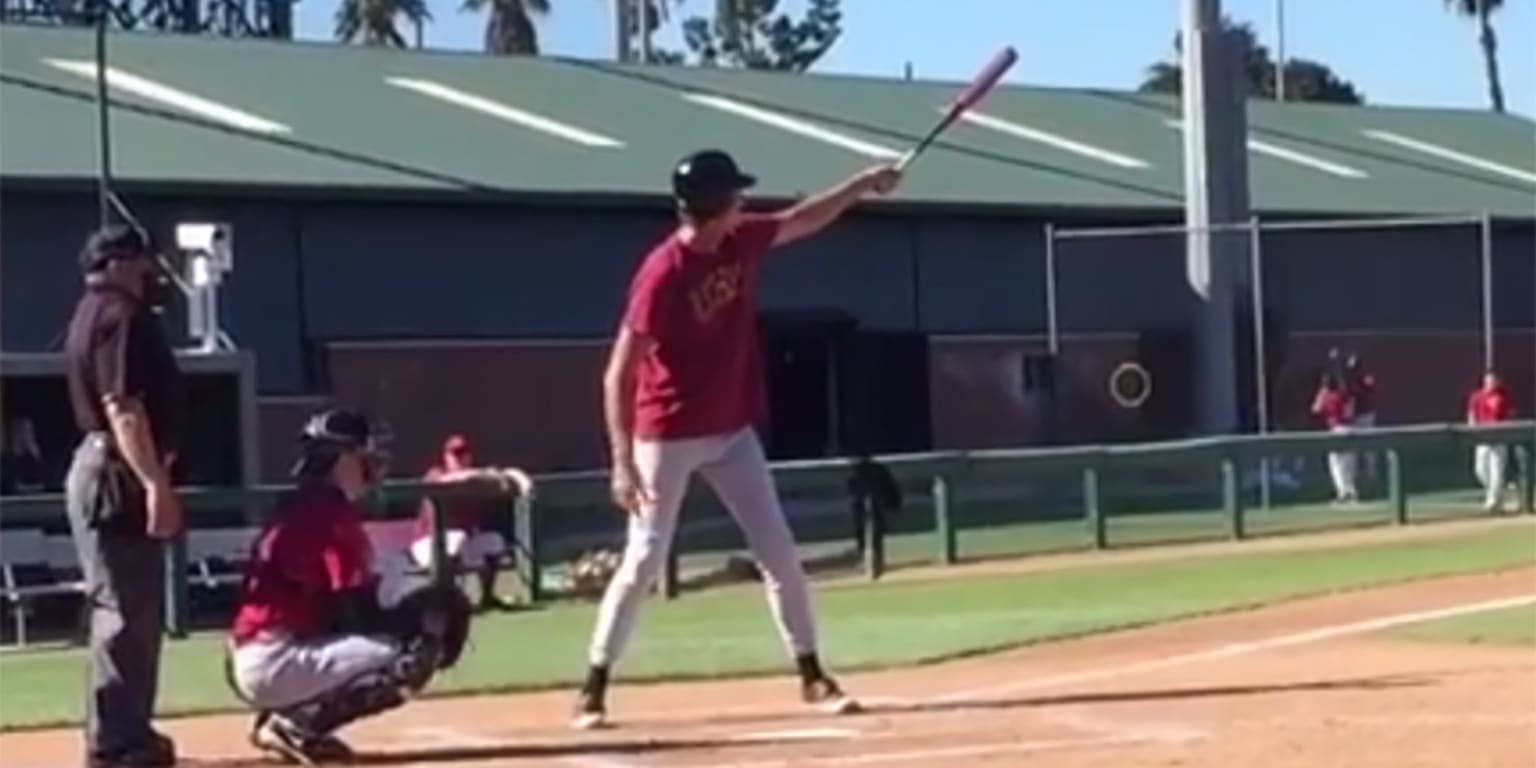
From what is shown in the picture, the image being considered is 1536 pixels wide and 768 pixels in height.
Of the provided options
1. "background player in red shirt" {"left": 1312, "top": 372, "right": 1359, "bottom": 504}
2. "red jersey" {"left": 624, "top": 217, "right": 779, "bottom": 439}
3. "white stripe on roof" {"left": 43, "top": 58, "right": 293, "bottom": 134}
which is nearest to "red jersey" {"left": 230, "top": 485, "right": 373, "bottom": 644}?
"red jersey" {"left": 624, "top": 217, "right": 779, "bottom": 439}

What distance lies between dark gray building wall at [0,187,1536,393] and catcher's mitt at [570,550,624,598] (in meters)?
12.4

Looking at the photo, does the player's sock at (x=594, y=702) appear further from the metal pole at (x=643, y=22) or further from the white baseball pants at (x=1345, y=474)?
the metal pole at (x=643, y=22)

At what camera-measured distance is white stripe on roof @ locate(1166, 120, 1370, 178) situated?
164 feet

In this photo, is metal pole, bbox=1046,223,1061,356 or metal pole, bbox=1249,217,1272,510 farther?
metal pole, bbox=1046,223,1061,356

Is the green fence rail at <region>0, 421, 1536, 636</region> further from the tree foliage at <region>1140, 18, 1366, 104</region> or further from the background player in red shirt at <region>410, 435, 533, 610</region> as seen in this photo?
the tree foliage at <region>1140, 18, 1366, 104</region>

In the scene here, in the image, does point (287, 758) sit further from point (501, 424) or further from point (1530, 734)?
point (501, 424)

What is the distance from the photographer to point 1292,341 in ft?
144

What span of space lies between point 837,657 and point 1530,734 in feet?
16.1

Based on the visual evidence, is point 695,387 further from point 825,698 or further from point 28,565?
point 28,565

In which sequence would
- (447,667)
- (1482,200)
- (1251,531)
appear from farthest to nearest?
(1482,200) < (1251,531) < (447,667)

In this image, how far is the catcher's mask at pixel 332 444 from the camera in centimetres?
1069

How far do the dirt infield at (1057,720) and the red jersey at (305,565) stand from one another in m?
0.46

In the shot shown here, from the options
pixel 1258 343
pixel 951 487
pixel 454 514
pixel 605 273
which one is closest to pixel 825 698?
pixel 454 514

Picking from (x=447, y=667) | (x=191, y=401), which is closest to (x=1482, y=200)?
(x=191, y=401)
